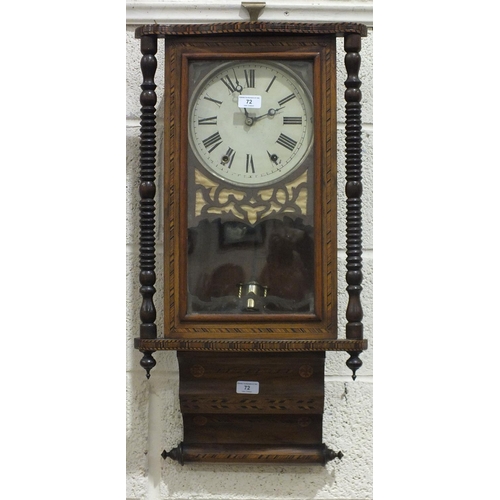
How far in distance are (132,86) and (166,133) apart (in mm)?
154

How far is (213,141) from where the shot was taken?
926 millimetres

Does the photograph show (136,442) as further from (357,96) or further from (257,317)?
(357,96)

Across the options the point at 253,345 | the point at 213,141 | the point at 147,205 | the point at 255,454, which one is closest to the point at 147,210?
the point at 147,205

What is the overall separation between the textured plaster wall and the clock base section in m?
0.04

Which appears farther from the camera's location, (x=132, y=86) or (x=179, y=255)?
(x=132, y=86)

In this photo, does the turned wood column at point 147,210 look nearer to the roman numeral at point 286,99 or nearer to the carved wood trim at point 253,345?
the carved wood trim at point 253,345

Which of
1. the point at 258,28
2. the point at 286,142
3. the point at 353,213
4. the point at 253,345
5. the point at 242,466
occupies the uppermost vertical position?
the point at 258,28

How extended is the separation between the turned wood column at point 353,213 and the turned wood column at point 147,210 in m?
0.27

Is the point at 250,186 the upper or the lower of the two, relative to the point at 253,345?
upper

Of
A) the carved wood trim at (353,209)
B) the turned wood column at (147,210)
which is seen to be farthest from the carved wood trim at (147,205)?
the carved wood trim at (353,209)

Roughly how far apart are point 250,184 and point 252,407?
1.05ft

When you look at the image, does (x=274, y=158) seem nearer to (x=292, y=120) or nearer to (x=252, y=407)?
(x=292, y=120)

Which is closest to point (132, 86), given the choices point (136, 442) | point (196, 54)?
point (196, 54)

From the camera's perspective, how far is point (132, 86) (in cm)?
102
